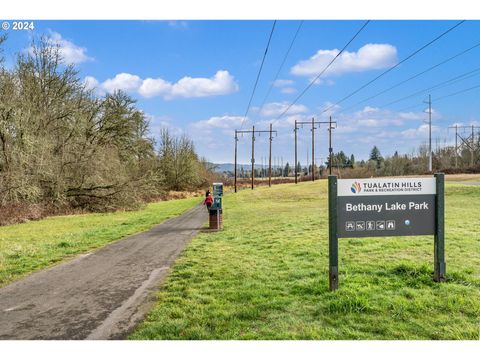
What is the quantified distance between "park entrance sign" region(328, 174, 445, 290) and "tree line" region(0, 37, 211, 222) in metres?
17.7

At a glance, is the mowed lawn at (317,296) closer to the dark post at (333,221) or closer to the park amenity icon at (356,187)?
the dark post at (333,221)

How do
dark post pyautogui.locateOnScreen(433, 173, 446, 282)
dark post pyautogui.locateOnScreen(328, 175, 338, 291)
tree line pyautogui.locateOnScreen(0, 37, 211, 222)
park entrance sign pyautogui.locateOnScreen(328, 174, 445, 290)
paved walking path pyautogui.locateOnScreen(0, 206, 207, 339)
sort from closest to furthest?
1. paved walking path pyautogui.locateOnScreen(0, 206, 207, 339)
2. dark post pyautogui.locateOnScreen(328, 175, 338, 291)
3. park entrance sign pyautogui.locateOnScreen(328, 174, 445, 290)
4. dark post pyautogui.locateOnScreen(433, 173, 446, 282)
5. tree line pyautogui.locateOnScreen(0, 37, 211, 222)

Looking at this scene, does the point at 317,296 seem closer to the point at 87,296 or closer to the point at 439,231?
the point at 439,231

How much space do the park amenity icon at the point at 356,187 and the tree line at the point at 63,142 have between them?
1769 cm

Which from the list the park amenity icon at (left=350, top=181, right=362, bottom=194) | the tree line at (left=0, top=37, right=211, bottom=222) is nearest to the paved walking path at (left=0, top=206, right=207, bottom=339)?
the park amenity icon at (left=350, top=181, right=362, bottom=194)

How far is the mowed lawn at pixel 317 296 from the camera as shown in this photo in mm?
3764

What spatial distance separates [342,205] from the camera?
5.23 metres

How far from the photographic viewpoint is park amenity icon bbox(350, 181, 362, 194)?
5.27 m

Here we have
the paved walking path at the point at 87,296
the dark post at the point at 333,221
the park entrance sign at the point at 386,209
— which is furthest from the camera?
the park entrance sign at the point at 386,209

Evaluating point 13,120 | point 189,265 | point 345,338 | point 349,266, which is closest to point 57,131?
point 13,120

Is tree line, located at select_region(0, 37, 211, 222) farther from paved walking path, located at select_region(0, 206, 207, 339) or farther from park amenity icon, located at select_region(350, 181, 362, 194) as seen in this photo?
park amenity icon, located at select_region(350, 181, 362, 194)

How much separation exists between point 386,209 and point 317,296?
169cm

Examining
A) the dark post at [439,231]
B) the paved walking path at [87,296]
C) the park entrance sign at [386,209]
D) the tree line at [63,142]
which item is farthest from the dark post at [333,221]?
the tree line at [63,142]

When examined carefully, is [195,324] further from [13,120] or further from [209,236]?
[13,120]
